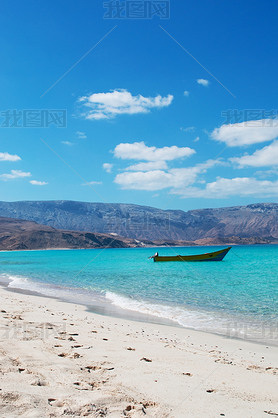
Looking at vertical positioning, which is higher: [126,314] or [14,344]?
[14,344]

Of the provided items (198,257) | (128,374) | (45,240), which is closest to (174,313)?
(128,374)

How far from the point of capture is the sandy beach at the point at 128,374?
13.4ft

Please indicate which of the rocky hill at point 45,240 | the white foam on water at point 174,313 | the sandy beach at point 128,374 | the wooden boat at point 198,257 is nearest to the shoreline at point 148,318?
the white foam on water at point 174,313

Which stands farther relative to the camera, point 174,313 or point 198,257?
point 198,257

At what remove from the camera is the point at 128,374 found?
5352mm

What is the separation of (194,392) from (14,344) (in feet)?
12.7

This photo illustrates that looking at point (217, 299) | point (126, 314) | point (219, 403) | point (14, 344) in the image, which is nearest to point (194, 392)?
point (219, 403)

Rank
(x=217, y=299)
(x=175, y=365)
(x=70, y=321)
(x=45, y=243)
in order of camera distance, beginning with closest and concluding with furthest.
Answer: (x=175, y=365) < (x=70, y=321) < (x=217, y=299) < (x=45, y=243)

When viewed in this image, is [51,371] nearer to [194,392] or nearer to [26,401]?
[26,401]

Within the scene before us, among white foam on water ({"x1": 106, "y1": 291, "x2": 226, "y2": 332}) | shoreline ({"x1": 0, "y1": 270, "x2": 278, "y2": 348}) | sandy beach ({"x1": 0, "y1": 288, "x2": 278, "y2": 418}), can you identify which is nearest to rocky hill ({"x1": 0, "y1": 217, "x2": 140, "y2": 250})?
white foam on water ({"x1": 106, "y1": 291, "x2": 226, "y2": 332})

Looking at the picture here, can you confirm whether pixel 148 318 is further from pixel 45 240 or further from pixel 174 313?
pixel 45 240

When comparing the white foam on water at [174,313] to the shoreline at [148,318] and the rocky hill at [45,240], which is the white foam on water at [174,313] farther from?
the rocky hill at [45,240]

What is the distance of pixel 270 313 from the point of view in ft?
44.5

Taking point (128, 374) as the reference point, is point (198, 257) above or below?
below
